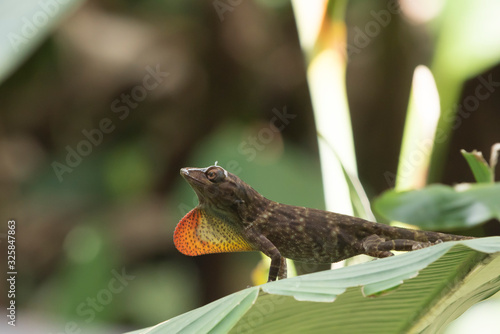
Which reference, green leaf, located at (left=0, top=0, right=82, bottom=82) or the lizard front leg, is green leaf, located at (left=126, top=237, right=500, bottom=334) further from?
green leaf, located at (left=0, top=0, right=82, bottom=82)

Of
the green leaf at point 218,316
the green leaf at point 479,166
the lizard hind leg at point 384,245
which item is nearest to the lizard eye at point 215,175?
the lizard hind leg at point 384,245


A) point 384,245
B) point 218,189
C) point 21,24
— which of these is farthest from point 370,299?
point 21,24

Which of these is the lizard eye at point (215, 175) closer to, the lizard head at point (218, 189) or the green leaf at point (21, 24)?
the lizard head at point (218, 189)

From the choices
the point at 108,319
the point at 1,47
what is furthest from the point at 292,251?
the point at 108,319

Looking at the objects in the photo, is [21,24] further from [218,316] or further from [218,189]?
[218,316]

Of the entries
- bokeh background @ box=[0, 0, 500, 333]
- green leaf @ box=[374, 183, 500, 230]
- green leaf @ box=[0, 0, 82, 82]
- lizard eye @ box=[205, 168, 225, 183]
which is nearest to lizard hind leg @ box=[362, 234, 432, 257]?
green leaf @ box=[374, 183, 500, 230]

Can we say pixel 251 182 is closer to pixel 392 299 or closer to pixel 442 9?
pixel 442 9
